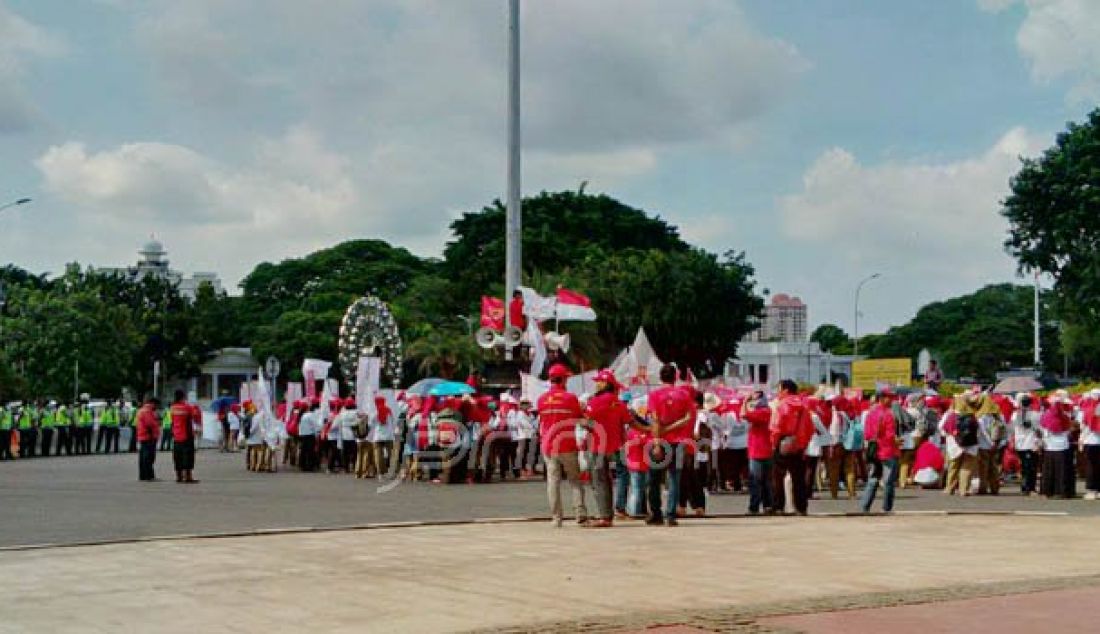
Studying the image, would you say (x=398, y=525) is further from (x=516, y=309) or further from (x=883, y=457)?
(x=516, y=309)

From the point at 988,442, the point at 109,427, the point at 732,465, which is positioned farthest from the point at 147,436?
the point at 109,427

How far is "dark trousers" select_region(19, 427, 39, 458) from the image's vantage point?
141 ft

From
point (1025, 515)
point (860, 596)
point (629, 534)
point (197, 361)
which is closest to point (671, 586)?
point (860, 596)

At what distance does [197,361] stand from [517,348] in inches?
2195

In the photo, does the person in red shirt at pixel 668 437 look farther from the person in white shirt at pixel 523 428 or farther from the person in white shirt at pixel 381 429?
the person in white shirt at pixel 381 429

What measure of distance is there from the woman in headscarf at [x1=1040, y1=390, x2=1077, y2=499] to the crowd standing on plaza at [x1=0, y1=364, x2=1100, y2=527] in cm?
2

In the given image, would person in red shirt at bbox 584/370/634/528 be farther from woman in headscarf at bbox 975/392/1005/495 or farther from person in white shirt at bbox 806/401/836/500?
woman in headscarf at bbox 975/392/1005/495

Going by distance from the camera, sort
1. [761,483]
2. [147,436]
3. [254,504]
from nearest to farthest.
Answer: [761,483], [254,504], [147,436]

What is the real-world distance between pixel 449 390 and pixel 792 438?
10508mm

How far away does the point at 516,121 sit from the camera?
33656mm

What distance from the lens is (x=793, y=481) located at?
19.0m

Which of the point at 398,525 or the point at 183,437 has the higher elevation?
the point at 183,437

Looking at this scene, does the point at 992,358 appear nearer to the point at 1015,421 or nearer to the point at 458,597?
the point at 1015,421

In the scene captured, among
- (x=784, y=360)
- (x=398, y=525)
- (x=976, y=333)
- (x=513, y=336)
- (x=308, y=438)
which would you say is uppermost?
(x=976, y=333)
